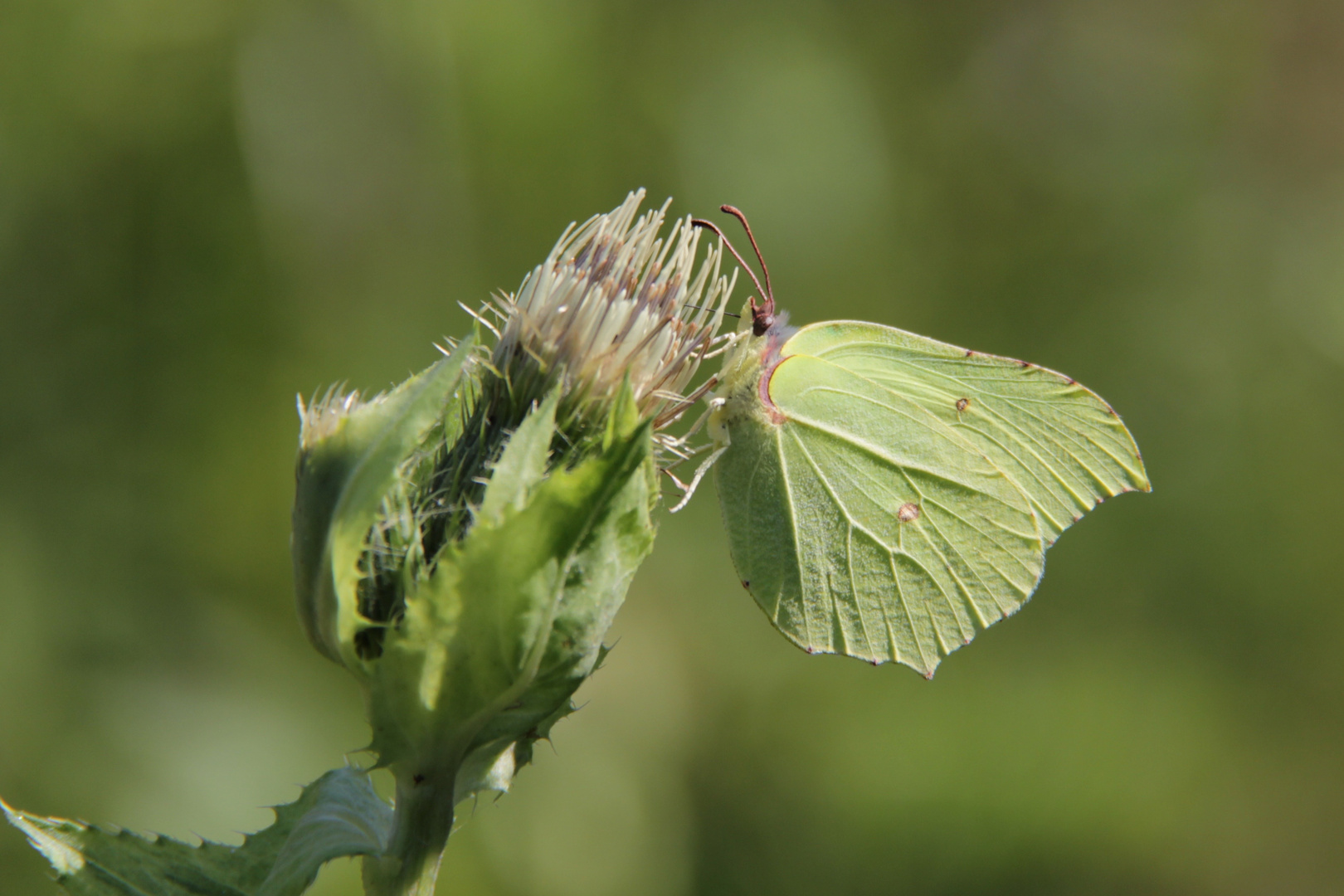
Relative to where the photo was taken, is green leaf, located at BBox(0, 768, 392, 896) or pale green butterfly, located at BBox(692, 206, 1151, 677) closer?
green leaf, located at BBox(0, 768, 392, 896)

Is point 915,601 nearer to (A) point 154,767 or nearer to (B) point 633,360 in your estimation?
(B) point 633,360

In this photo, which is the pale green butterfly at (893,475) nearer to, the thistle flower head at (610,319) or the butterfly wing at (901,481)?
the butterfly wing at (901,481)

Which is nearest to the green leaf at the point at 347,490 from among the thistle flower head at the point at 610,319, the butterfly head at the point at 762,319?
the thistle flower head at the point at 610,319

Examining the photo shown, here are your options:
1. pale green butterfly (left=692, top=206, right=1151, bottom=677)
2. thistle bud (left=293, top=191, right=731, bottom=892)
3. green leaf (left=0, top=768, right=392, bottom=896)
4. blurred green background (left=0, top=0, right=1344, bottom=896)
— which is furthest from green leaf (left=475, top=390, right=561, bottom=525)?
blurred green background (left=0, top=0, right=1344, bottom=896)

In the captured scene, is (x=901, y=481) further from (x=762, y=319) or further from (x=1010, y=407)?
(x=762, y=319)

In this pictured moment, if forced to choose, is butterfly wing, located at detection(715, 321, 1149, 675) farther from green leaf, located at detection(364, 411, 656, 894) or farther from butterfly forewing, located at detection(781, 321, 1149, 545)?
green leaf, located at detection(364, 411, 656, 894)

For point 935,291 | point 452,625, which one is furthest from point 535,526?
point 935,291
